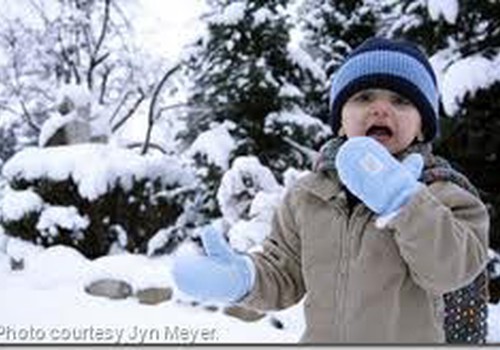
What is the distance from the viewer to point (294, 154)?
4023 millimetres

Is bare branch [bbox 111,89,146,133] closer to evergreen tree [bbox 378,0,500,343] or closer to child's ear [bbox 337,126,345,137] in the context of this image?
evergreen tree [bbox 378,0,500,343]

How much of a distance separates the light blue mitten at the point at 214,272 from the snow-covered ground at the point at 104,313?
1.36 feet

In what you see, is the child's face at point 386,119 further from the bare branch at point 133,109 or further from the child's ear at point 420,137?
the bare branch at point 133,109

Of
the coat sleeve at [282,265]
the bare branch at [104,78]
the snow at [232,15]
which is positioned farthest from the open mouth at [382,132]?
the bare branch at [104,78]

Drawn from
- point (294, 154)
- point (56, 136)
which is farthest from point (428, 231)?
point (56, 136)

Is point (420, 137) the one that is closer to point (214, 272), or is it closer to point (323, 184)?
point (323, 184)

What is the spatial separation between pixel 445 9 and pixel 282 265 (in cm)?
207

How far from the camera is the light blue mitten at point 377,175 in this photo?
0.69 metres

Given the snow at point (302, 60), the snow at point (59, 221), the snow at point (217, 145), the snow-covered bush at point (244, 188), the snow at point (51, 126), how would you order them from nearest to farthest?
the snow-covered bush at point (244, 188) < the snow at point (59, 221) < the snow at point (217, 145) < the snow at point (302, 60) < the snow at point (51, 126)

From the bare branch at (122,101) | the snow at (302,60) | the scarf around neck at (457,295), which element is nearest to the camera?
the scarf around neck at (457,295)

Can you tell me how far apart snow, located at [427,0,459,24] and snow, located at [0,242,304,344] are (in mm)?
1133

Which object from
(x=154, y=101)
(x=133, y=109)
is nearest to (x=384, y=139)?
(x=154, y=101)

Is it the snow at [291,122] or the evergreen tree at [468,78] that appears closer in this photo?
the evergreen tree at [468,78]

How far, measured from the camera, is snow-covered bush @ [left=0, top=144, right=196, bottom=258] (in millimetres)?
3695
